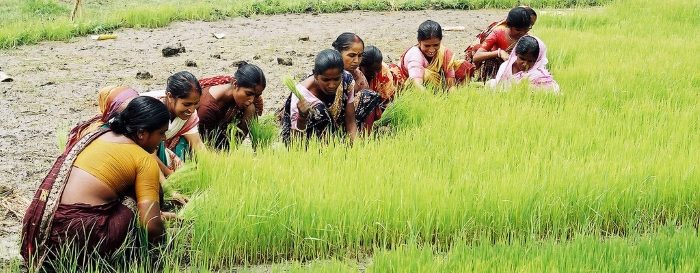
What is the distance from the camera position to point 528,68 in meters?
5.45

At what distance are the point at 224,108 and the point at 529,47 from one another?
2290mm

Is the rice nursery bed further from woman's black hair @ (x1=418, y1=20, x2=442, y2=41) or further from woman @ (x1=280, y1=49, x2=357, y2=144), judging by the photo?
woman's black hair @ (x1=418, y1=20, x2=442, y2=41)

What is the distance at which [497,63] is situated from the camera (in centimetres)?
620

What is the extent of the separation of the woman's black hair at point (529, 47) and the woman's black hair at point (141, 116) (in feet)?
10.1

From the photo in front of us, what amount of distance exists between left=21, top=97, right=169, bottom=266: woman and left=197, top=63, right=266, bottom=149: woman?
1.15 m

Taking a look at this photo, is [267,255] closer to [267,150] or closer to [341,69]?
[267,150]

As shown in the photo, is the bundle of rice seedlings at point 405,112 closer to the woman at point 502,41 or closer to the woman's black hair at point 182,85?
the woman at point 502,41

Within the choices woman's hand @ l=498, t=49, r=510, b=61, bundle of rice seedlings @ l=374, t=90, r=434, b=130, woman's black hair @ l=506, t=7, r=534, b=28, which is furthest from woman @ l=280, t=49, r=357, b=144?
woman's black hair @ l=506, t=7, r=534, b=28

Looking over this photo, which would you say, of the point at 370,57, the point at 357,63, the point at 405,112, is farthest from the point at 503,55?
the point at 357,63

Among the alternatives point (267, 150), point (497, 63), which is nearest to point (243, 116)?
point (267, 150)

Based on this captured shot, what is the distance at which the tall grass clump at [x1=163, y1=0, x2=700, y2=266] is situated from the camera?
10.4 ft

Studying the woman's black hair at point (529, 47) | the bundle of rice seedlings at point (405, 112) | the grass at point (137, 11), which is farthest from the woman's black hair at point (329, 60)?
the grass at point (137, 11)

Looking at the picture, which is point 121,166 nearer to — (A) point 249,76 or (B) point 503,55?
(A) point 249,76

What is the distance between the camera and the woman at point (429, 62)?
5.43 metres
